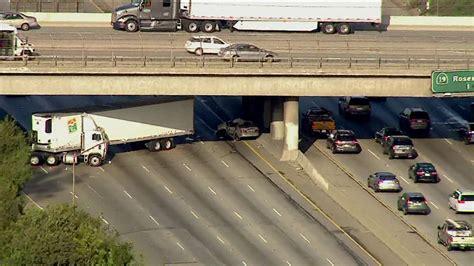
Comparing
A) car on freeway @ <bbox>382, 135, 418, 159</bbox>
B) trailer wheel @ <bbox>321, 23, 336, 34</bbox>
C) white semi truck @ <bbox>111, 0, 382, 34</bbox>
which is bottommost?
car on freeway @ <bbox>382, 135, 418, 159</bbox>

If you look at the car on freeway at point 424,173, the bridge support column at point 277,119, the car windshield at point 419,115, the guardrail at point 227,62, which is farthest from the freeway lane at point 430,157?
the guardrail at point 227,62

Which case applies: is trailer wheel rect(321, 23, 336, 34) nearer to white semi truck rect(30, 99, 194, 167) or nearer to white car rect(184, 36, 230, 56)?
white car rect(184, 36, 230, 56)

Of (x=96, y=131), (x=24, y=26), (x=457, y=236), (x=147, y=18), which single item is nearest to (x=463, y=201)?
(x=457, y=236)

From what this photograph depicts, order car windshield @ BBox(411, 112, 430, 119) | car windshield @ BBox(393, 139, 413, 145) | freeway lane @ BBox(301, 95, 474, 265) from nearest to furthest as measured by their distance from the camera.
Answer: freeway lane @ BBox(301, 95, 474, 265) < car windshield @ BBox(393, 139, 413, 145) < car windshield @ BBox(411, 112, 430, 119)

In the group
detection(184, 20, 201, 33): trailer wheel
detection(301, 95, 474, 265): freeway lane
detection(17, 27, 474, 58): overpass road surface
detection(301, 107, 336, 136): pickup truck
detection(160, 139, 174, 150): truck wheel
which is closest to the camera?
detection(301, 95, 474, 265): freeway lane

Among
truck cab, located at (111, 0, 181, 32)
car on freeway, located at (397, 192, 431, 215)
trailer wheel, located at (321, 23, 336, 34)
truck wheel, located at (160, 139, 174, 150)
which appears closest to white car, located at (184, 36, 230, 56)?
truck wheel, located at (160, 139, 174, 150)

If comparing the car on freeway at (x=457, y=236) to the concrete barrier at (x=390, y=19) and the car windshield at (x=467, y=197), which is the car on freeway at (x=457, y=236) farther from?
the concrete barrier at (x=390, y=19)

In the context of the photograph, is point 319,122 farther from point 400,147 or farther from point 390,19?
point 390,19
